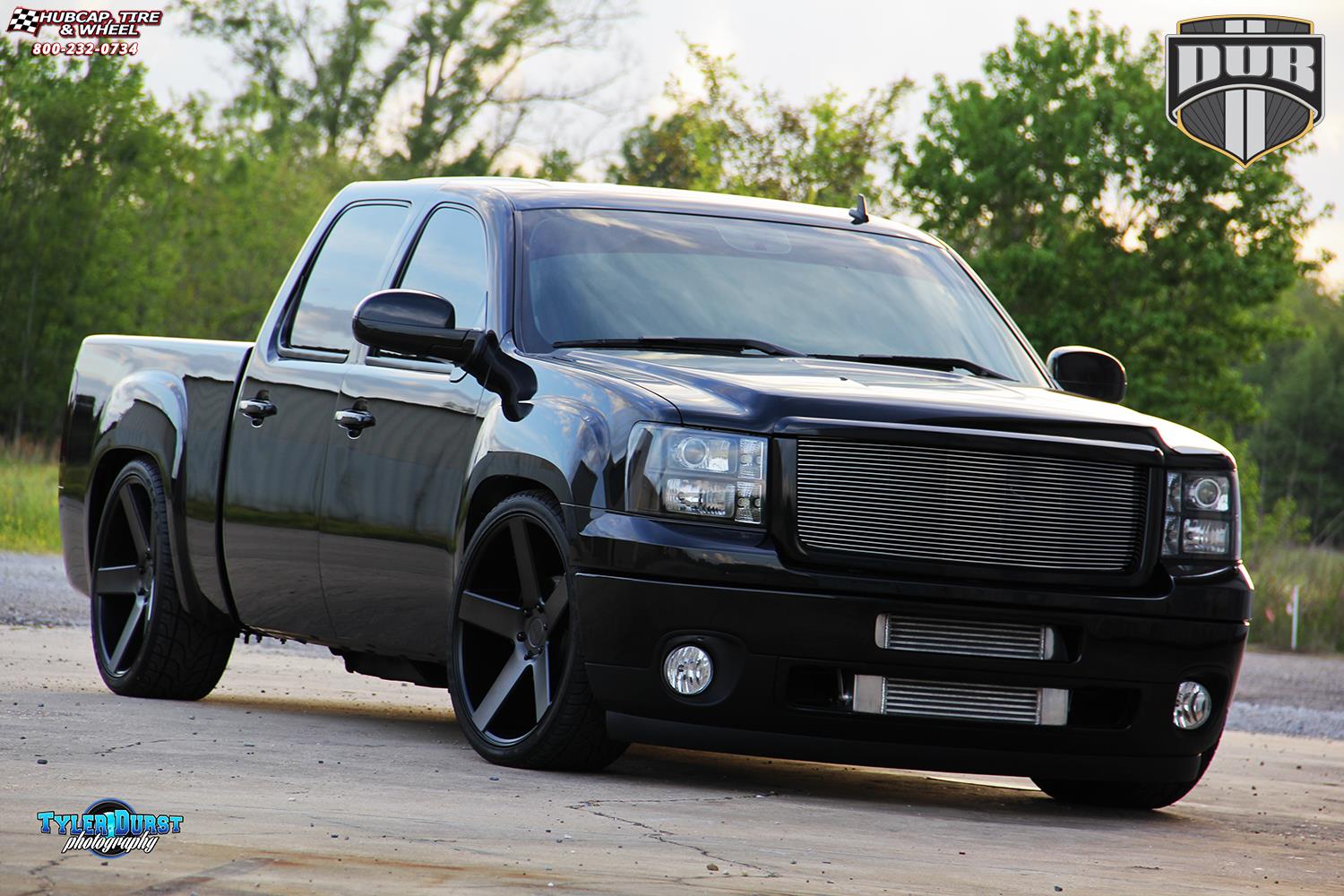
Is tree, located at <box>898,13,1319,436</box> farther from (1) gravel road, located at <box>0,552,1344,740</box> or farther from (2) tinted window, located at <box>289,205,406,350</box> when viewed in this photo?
(2) tinted window, located at <box>289,205,406,350</box>

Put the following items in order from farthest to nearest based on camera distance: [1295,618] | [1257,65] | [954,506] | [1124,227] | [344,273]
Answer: [1124,227]
[1257,65]
[1295,618]
[344,273]
[954,506]

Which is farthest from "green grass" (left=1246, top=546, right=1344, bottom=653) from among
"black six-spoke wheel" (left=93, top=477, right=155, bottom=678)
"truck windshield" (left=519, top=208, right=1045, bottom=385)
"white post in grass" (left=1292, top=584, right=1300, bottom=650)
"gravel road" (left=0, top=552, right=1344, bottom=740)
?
"black six-spoke wheel" (left=93, top=477, right=155, bottom=678)

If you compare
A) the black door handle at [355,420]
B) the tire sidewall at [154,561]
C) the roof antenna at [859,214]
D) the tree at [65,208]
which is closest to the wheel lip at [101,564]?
the tire sidewall at [154,561]

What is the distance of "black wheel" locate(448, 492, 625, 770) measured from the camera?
5953 millimetres

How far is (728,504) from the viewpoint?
5.71m

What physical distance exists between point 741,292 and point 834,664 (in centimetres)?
159

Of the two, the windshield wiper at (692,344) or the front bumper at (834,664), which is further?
the windshield wiper at (692,344)

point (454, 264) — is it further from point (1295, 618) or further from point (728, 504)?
point (1295, 618)

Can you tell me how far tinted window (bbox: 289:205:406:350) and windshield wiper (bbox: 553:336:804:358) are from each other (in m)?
1.20

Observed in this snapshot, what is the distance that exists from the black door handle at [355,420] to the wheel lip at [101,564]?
1.43 m

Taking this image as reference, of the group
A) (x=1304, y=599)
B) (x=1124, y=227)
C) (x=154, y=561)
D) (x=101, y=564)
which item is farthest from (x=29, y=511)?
(x=1124, y=227)

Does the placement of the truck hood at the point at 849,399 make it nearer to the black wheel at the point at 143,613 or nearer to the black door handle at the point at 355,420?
the black door handle at the point at 355,420

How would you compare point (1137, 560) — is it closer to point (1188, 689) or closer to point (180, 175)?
point (1188, 689)

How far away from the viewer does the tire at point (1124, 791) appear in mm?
6441
